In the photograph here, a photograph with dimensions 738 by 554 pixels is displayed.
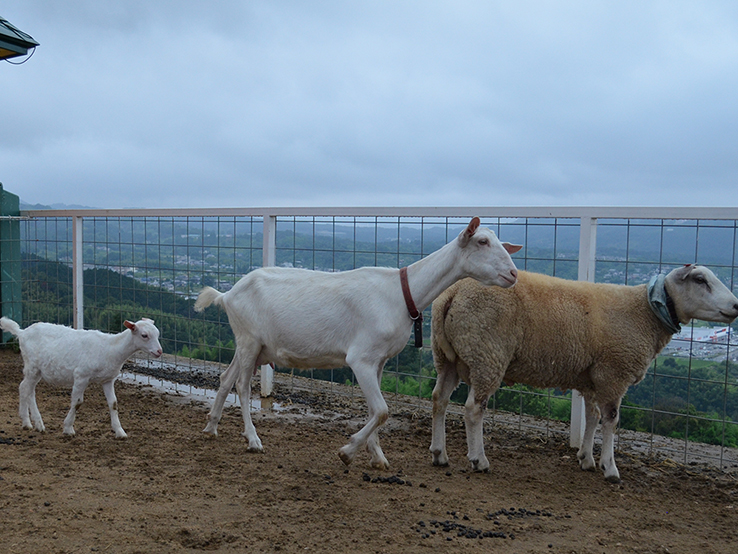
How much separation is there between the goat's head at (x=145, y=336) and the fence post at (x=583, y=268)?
12.0 feet

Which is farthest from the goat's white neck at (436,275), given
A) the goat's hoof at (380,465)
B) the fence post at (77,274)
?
the fence post at (77,274)

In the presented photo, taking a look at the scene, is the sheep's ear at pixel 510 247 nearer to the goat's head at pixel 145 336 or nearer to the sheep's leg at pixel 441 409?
the sheep's leg at pixel 441 409

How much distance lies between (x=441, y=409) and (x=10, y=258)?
791cm

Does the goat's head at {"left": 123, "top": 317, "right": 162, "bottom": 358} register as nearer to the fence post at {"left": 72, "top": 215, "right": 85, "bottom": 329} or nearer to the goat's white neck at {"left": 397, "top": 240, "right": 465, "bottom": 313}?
the goat's white neck at {"left": 397, "top": 240, "right": 465, "bottom": 313}

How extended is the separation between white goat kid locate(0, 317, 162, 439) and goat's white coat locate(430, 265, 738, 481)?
2556 millimetres

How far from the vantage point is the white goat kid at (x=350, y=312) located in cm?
482

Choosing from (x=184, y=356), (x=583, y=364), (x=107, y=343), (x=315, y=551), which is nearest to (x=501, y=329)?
(x=583, y=364)

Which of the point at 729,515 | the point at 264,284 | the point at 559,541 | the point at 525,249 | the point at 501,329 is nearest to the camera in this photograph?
the point at 559,541

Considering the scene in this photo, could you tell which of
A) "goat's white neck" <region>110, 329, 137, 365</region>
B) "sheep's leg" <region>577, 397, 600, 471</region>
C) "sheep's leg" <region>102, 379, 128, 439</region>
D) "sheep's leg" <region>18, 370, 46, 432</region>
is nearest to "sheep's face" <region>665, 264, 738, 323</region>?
"sheep's leg" <region>577, 397, 600, 471</region>

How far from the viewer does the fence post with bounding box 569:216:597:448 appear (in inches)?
235

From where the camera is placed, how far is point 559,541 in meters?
3.85

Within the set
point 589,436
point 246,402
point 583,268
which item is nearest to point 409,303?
point 246,402

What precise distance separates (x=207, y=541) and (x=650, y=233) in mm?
4316

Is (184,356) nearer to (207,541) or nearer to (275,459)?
(275,459)
